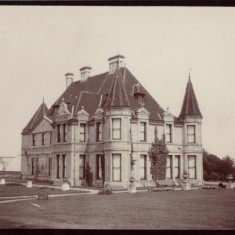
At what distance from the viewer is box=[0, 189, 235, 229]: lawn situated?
4863 millimetres

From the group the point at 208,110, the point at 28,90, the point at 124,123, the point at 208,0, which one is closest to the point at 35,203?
the point at 28,90

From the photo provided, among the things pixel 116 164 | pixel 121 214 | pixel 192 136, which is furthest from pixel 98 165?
pixel 121 214

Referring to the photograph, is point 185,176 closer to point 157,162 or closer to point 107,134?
point 157,162

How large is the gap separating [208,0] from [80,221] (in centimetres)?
314

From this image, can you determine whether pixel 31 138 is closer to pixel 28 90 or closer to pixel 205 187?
pixel 28 90

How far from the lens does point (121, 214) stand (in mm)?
5051

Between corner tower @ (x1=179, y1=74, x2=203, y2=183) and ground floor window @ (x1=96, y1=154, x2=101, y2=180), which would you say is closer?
corner tower @ (x1=179, y1=74, x2=203, y2=183)

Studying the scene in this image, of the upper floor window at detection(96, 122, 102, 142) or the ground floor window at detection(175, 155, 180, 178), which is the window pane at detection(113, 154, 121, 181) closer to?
the upper floor window at detection(96, 122, 102, 142)

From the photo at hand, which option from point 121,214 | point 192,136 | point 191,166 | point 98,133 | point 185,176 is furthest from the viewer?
point 98,133

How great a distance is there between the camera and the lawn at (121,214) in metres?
4.86

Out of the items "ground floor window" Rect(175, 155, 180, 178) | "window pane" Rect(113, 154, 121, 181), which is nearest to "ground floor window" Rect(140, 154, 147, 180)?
"window pane" Rect(113, 154, 121, 181)

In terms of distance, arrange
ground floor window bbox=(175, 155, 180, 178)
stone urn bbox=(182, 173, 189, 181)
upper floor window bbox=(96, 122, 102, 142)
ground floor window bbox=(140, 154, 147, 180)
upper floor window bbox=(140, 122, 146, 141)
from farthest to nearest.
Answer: upper floor window bbox=(96, 122, 102, 142) < ground floor window bbox=(140, 154, 147, 180) < upper floor window bbox=(140, 122, 146, 141) < ground floor window bbox=(175, 155, 180, 178) < stone urn bbox=(182, 173, 189, 181)

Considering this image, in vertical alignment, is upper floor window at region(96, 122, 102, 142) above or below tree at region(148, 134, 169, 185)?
above

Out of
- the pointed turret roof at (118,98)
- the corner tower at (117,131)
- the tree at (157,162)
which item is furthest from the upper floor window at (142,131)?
the pointed turret roof at (118,98)
